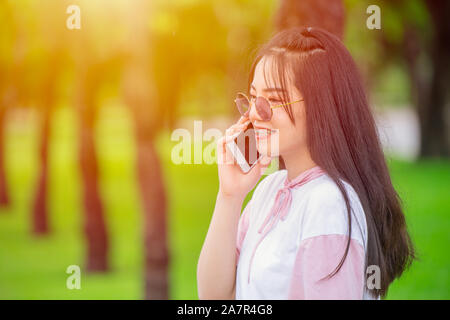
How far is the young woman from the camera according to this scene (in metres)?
1.96

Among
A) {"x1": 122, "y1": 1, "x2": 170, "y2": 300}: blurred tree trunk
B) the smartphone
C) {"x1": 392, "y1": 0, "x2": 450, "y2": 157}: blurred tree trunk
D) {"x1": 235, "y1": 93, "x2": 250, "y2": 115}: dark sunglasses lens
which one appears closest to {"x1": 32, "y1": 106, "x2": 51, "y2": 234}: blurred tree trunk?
{"x1": 122, "y1": 1, "x2": 170, "y2": 300}: blurred tree trunk

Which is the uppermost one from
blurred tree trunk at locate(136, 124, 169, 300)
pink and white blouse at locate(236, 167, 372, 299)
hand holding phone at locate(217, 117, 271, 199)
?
hand holding phone at locate(217, 117, 271, 199)

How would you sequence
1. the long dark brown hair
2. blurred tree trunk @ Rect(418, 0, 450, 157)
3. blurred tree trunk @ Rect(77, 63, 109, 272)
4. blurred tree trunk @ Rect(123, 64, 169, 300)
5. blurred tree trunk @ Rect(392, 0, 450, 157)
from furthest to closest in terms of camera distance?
1. blurred tree trunk @ Rect(392, 0, 450, 157)
2. blurred tree trunk @ Rect(418, 0, 450, 157)
3. blurred tree trunk @ Rect(77, 63, 109, 272)
4. blurred tree trunk @ Rect(123, 64, 169, 300)
5. the long dark brown hair

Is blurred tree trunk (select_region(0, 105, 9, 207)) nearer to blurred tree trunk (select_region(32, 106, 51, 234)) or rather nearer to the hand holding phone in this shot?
blurred tree trunk (select_region(32, 106, 51, 234))

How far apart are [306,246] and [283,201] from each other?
0.78ft

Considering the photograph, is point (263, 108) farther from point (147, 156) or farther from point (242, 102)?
point (147, 156)

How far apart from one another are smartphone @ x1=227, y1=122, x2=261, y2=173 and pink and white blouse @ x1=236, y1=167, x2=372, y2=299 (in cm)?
16

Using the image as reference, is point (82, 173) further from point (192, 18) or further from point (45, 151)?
point (192, 18)

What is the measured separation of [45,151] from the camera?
45.9 ft

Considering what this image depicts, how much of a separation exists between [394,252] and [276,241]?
59cm

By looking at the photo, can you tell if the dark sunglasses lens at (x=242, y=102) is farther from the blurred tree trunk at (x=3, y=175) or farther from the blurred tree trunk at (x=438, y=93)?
the blurred tree trunk at (x=3, y=175)

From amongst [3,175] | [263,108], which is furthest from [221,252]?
[3,175]

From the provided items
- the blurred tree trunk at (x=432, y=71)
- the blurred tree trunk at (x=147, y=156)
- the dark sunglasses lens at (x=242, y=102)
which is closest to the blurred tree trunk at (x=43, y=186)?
the blurred tree trunk at (x=147, y=156)

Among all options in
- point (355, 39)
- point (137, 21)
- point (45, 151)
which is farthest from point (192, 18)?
point (137, 21)
